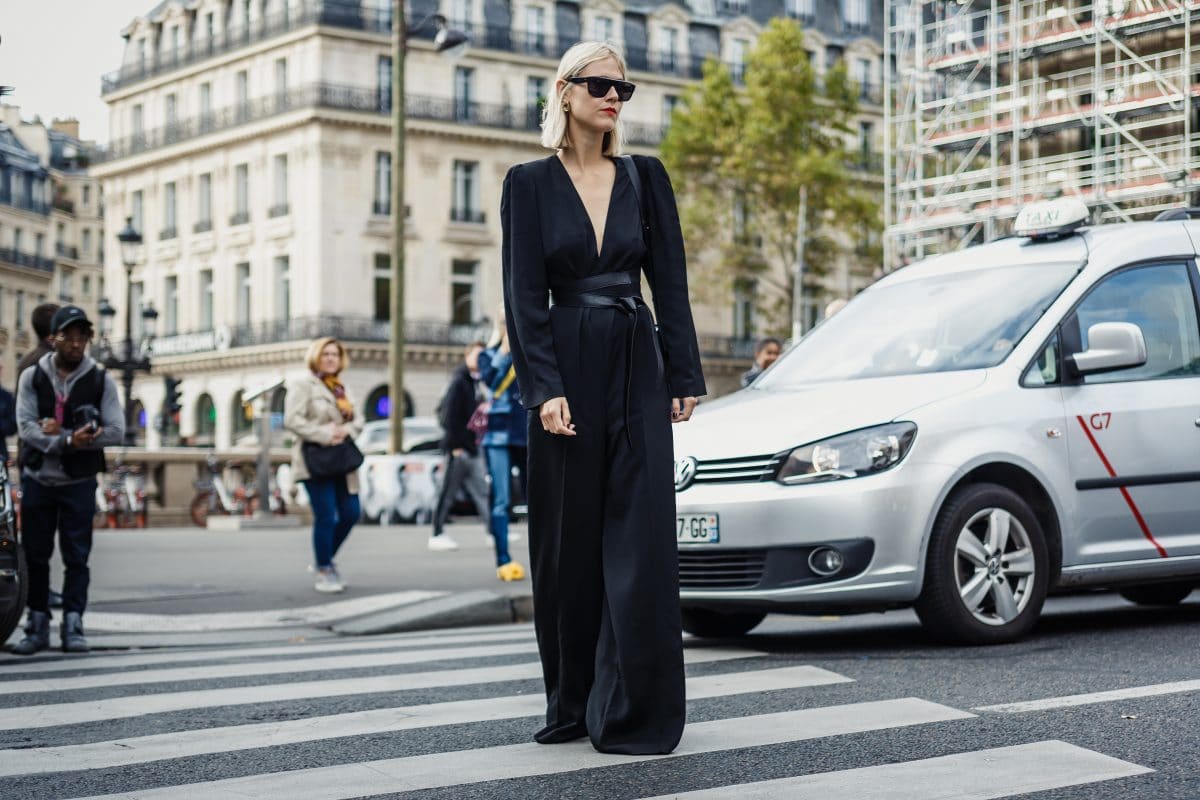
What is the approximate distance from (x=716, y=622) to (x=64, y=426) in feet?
11.8

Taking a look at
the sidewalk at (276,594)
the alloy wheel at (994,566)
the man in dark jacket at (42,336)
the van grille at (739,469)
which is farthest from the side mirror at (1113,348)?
the man in dark jacket at (42,336)

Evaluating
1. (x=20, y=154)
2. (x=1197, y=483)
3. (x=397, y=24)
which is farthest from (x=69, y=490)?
(x=20, y=154)

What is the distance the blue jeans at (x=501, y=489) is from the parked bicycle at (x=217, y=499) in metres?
16.0

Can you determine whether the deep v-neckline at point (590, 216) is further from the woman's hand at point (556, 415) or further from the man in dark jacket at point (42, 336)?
the man in dark jacket at point (42, 336)

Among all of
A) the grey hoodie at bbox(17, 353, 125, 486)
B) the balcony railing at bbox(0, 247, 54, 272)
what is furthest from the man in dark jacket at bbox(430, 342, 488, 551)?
the balcony railing at bbox(0, 247, 54, 272)

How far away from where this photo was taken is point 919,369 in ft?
27.2

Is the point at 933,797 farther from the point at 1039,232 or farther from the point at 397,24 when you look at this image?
the point at 397,24

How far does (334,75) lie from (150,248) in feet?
38.5

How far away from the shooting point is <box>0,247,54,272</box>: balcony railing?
88800 mm

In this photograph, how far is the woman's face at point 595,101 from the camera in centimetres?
540

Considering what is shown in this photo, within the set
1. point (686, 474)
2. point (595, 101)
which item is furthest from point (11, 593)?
point (595, 101)

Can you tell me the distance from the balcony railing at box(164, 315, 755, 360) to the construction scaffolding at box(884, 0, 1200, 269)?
50.8 feet

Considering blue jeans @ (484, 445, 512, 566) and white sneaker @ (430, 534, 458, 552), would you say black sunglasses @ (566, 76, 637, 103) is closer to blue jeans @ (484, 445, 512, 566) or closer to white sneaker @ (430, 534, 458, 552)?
blue jeans @ (484, 445, 512, 566)

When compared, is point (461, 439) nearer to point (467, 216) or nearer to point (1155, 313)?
point (1155, 313)
